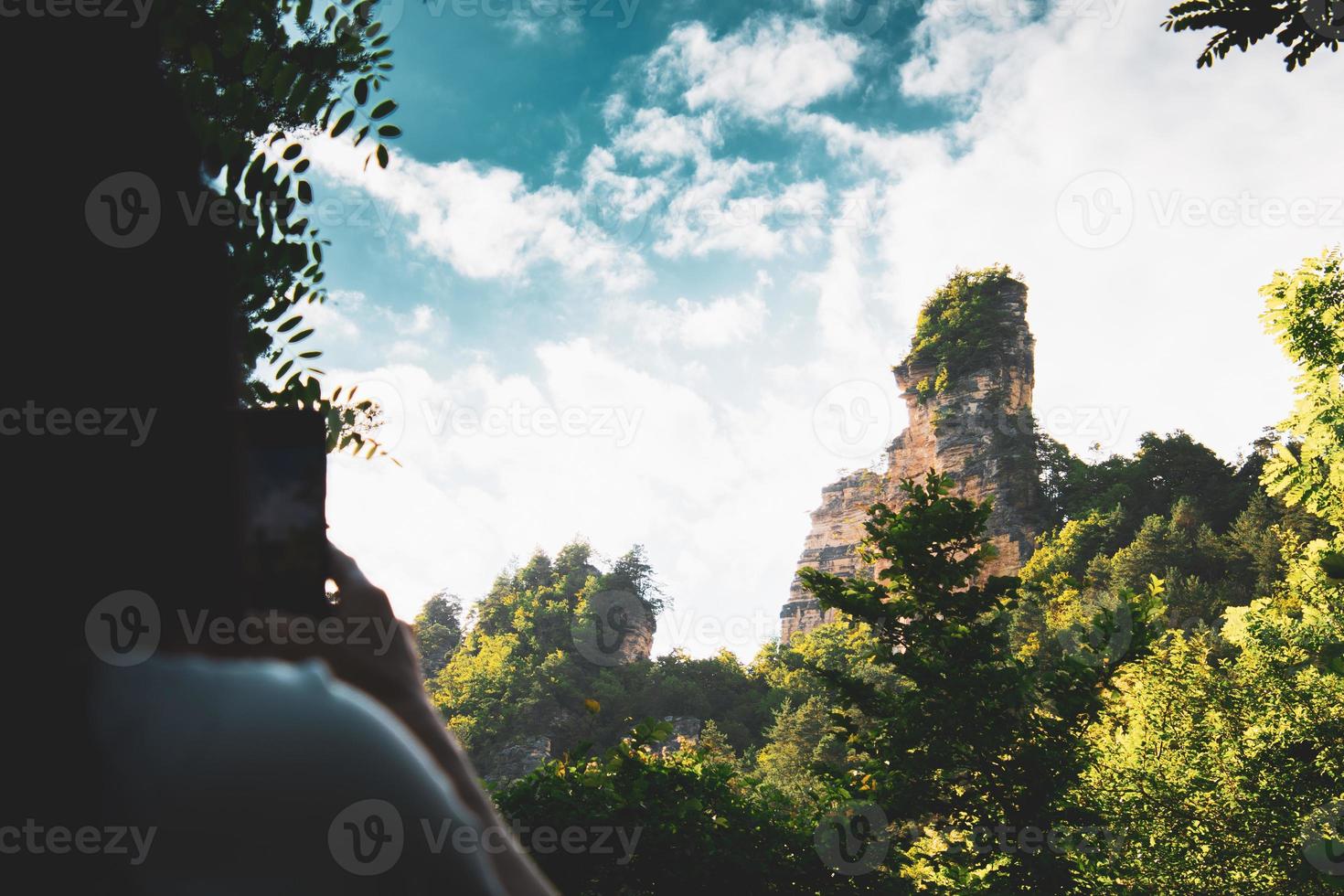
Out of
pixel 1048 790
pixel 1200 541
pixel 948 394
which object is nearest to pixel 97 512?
pixel 1048 790

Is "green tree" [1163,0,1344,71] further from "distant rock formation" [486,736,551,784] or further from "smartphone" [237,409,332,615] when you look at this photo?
"distant rock formation" [486,736,551,784]

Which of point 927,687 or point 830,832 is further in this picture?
point 927,687

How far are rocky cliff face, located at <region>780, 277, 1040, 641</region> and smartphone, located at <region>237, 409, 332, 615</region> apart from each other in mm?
41439

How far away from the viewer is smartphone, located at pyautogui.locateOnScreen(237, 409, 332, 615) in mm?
563

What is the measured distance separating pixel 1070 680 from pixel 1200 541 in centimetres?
2824

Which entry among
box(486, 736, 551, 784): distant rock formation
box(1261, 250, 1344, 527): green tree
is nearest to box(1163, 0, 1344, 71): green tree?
box(1261, 250, 1344, 527): green tree

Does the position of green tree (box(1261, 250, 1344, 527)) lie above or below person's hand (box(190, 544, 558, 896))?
above

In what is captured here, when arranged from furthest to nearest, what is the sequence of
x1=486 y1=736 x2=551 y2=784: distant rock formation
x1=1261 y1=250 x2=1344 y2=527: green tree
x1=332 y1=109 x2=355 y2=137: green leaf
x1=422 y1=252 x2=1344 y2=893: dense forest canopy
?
x1=486 y1=736 x2=551 y2=784: distant rock formation
x1=1261 y1=250 x2=1344 y2=527: green tree
x1=422 y1=252 x2=1344 y2=893: dense forest canopy
x1=332 y1=109 x2=355 y2=137: green leaf

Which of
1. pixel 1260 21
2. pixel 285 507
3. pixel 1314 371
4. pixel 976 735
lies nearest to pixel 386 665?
pixel 285 507

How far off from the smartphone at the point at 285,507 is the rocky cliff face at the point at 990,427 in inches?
1631

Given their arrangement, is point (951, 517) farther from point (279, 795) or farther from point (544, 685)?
point (544, 685)

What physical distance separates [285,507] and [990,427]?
46084mm

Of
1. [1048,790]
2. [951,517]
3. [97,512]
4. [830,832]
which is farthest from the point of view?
[951,517]

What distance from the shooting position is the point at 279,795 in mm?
357
